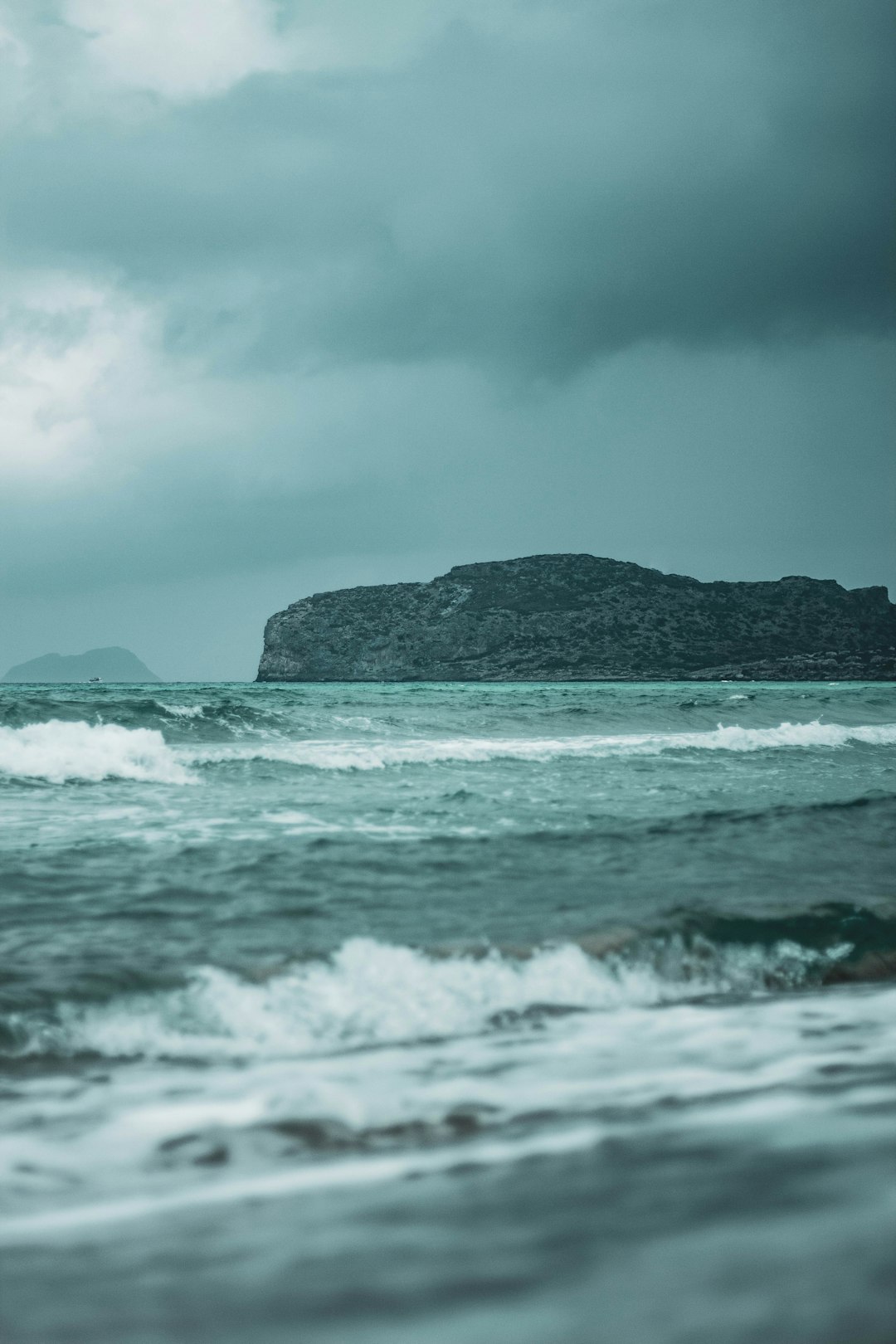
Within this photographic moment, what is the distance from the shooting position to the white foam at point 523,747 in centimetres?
1595

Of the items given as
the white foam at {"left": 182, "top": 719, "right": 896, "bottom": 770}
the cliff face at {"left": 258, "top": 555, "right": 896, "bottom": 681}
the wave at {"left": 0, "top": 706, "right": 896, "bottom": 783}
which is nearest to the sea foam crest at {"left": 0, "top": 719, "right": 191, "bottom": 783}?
the wave at {"left": 0, "top": 706, "right": 896, "bottom": 783}

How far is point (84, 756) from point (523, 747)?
907 cm

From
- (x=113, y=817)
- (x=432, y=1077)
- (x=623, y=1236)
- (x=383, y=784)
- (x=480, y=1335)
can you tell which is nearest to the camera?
(x=480, y=1335)

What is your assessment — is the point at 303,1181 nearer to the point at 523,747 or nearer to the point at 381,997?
the point at 381,997

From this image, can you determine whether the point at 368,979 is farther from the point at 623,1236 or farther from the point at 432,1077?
the point at 623,1236

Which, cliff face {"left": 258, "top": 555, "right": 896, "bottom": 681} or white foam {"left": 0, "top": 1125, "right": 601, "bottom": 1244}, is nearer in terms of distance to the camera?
white foam {"left": 0, "top": 1125, "right": 601, "bottom": 1244}

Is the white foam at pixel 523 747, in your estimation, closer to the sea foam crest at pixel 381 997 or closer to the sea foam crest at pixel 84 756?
the sea foam crest at pixel 84 756

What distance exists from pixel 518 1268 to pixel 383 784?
10.8m

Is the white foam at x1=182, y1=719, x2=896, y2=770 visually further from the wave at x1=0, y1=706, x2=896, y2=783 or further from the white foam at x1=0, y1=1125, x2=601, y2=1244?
the white foam at x1=0, y1=1125, x2=601, y2=1244

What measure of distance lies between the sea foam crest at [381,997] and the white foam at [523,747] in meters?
10.3

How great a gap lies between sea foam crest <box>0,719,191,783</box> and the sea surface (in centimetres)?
469

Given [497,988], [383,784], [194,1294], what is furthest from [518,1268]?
[383,784]

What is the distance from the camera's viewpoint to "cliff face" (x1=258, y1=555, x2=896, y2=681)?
97.5m

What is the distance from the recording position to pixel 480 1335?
5.76 ft
